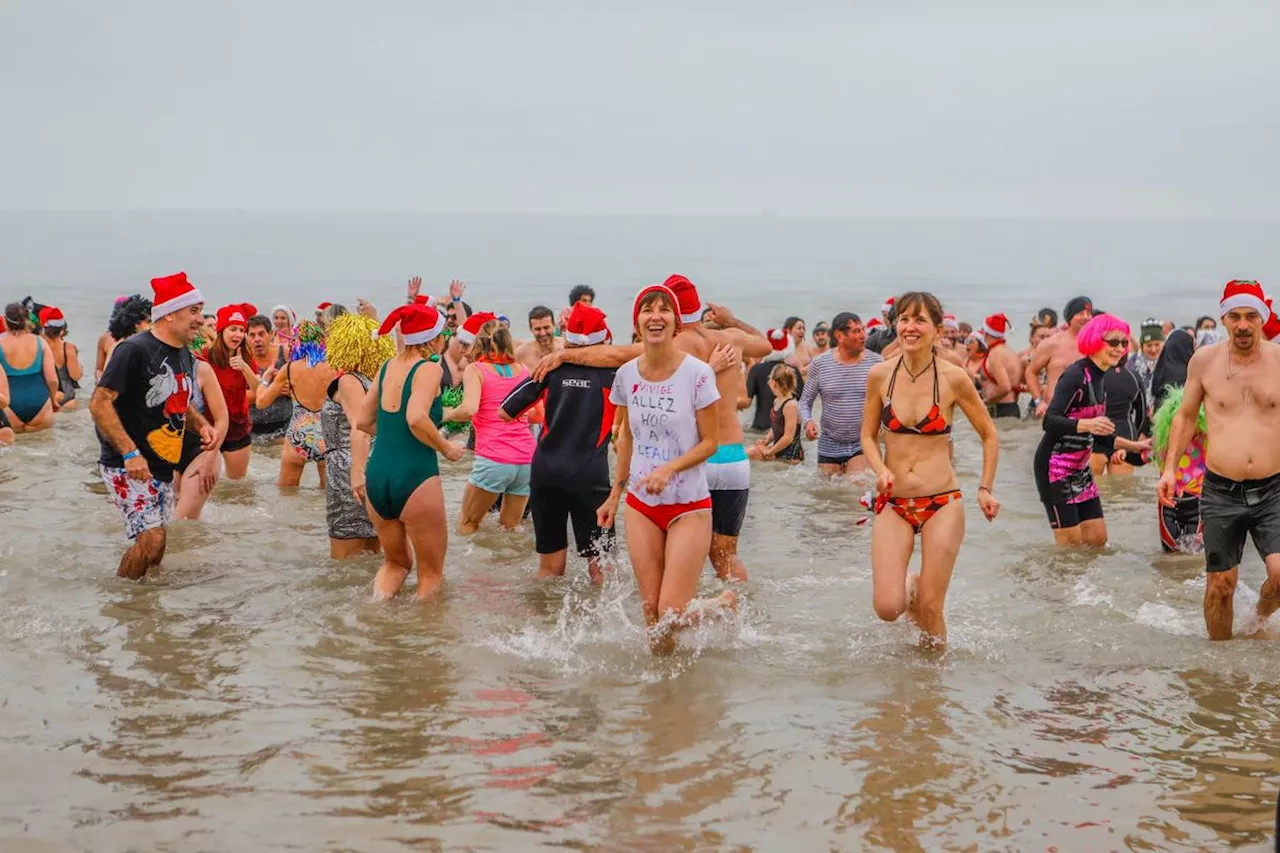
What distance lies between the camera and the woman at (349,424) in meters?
7.89

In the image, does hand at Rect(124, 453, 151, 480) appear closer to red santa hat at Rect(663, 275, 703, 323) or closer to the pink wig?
red santa hat at Rect(663, 275, 703, 323)

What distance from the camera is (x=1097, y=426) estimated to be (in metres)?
8.80

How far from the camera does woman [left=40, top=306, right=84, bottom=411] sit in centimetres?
1703

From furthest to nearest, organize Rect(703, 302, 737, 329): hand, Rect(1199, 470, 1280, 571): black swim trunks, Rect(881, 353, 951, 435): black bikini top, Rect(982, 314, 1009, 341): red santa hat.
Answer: Rect(982, 314, 1009, 341): red santa hat
Rect(703, 302, 737, 329): hand
Rect(1199, 470, 1280, 571): black swim trunks
Rect(881, 353, 951, 435): black bikini top

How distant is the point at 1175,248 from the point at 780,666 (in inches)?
6153

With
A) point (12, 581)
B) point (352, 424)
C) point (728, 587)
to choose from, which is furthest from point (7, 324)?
A: point (728, 587)

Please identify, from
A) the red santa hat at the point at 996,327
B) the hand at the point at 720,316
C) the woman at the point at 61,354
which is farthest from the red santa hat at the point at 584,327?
the woman at the point at 61,354

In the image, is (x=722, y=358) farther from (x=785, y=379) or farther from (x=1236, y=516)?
(x=785, y=379)

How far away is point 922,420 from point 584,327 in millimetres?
2259

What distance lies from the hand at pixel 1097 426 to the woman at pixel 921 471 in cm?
235

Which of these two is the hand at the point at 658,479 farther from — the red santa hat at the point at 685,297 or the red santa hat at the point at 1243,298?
the red santa hat at the point at 1243,298

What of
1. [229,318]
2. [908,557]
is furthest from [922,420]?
[229,318]

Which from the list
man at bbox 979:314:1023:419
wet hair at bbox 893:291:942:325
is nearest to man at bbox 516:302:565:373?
wet hair at bbox 893:291:942:325

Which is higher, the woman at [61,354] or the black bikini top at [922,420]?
the black bikini top at [922,420]
